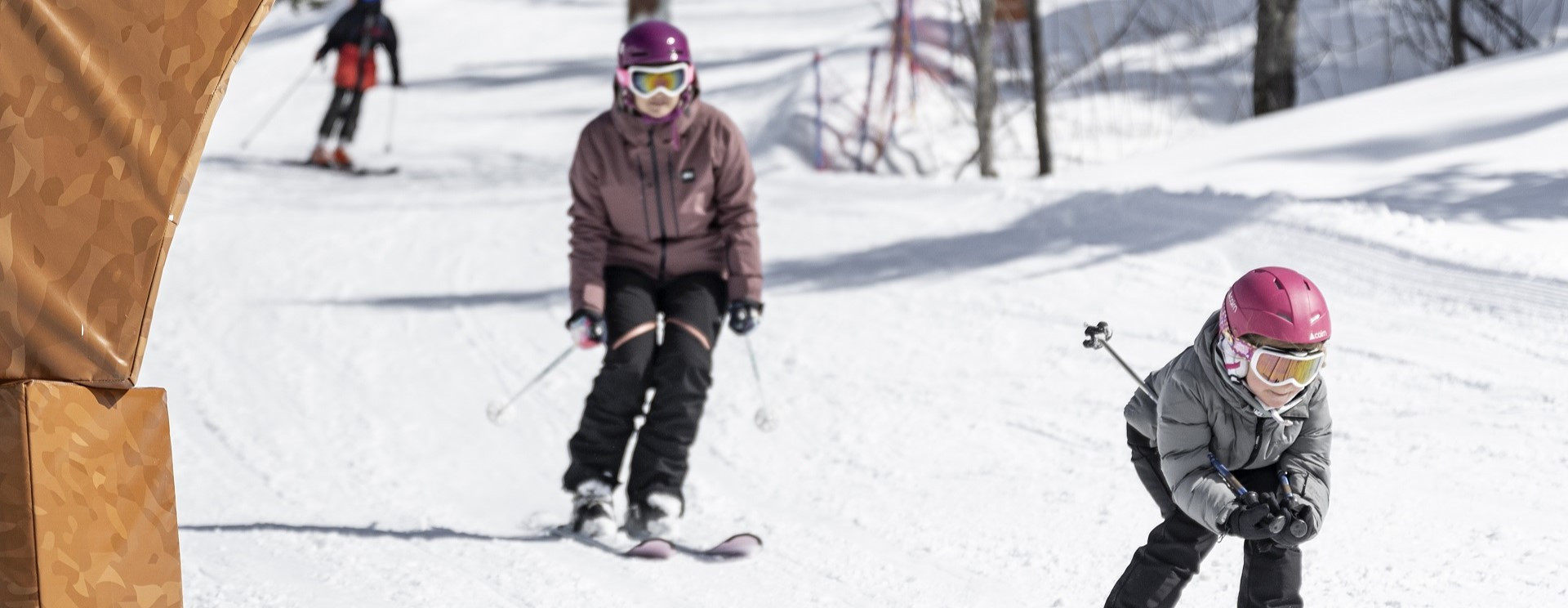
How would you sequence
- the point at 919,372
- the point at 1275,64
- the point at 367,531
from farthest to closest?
the point at 1275,64 → the point at 919,372 → the point at 367,531

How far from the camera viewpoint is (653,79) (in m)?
4.80

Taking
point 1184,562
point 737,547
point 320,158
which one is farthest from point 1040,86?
point 1184,562

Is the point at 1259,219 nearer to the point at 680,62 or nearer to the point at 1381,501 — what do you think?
the point at 1381,501

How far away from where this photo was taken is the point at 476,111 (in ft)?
60.0

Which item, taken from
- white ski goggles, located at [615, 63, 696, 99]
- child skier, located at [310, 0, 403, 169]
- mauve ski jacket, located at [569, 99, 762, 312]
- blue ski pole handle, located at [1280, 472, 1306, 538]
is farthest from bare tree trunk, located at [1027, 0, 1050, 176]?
blue ski pole handle, located at [1280, 472, 1306, 538]

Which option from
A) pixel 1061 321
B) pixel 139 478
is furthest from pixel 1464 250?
pixel 139 478

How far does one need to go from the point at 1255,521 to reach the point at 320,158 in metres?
12.3

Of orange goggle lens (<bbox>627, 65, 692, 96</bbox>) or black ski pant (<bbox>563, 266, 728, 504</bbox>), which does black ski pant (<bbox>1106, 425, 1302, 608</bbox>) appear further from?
orange goggle lens (<bbox>627, 65, 692, 96</bbox>)

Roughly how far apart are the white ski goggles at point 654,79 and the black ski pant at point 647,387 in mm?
601

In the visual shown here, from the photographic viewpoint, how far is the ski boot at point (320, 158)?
14.2 m

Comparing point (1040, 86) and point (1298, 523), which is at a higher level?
point (1298, 523)

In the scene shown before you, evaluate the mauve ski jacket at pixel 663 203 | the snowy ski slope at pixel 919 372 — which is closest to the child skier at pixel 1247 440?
the snowy ski slope at pixel 919 372

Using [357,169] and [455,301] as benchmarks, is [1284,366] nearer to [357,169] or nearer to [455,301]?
[455,301]

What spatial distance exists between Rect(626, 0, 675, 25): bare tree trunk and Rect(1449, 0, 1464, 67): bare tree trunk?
7708mm
